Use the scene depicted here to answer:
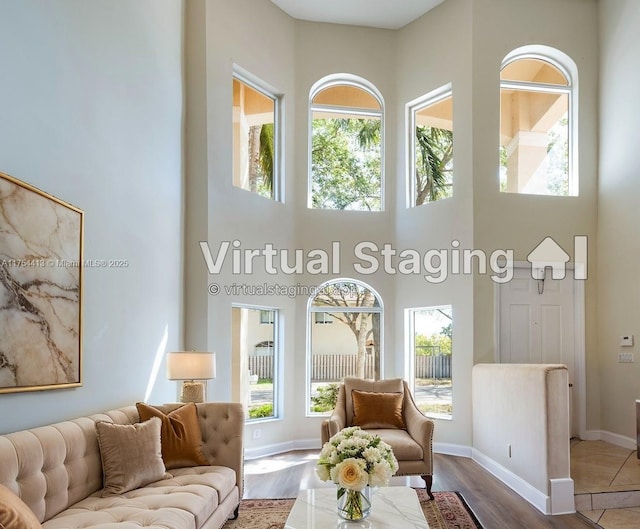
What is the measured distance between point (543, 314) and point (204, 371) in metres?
3.78

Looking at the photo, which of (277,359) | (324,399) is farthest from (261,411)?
(324,399)

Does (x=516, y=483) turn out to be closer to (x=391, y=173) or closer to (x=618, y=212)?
(x=618, y=212)

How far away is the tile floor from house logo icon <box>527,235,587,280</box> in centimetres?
190

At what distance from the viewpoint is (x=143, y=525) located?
8.24 feet

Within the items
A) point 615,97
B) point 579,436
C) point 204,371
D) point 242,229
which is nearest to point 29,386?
point 204,371

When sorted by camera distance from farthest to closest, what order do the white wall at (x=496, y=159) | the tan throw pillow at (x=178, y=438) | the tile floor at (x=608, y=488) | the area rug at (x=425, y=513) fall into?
the white wall at (x=496, y=159)
the tile floor at (x=608, y=488)
the area rug at (x=425, y=513)
the tan throw pillow at (x=178, y=438)

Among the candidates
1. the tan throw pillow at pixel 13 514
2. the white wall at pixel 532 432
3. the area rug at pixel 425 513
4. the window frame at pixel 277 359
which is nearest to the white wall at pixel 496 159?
the white wall at pixel 532 432

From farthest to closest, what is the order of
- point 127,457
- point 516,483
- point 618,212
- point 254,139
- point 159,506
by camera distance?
point 254,139, point 618,212, point 516,483, point 127,457, point 159,506

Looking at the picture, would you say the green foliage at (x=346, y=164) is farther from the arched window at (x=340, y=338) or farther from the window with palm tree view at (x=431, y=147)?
the arched window at (x=340, y=338)

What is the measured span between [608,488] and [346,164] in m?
4.30

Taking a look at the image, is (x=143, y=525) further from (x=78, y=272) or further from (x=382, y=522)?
(x=78, y=272)

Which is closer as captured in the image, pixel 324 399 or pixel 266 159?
pixel 266 159

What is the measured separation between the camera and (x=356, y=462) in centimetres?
259

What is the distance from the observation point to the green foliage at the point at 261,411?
19.0 feet
